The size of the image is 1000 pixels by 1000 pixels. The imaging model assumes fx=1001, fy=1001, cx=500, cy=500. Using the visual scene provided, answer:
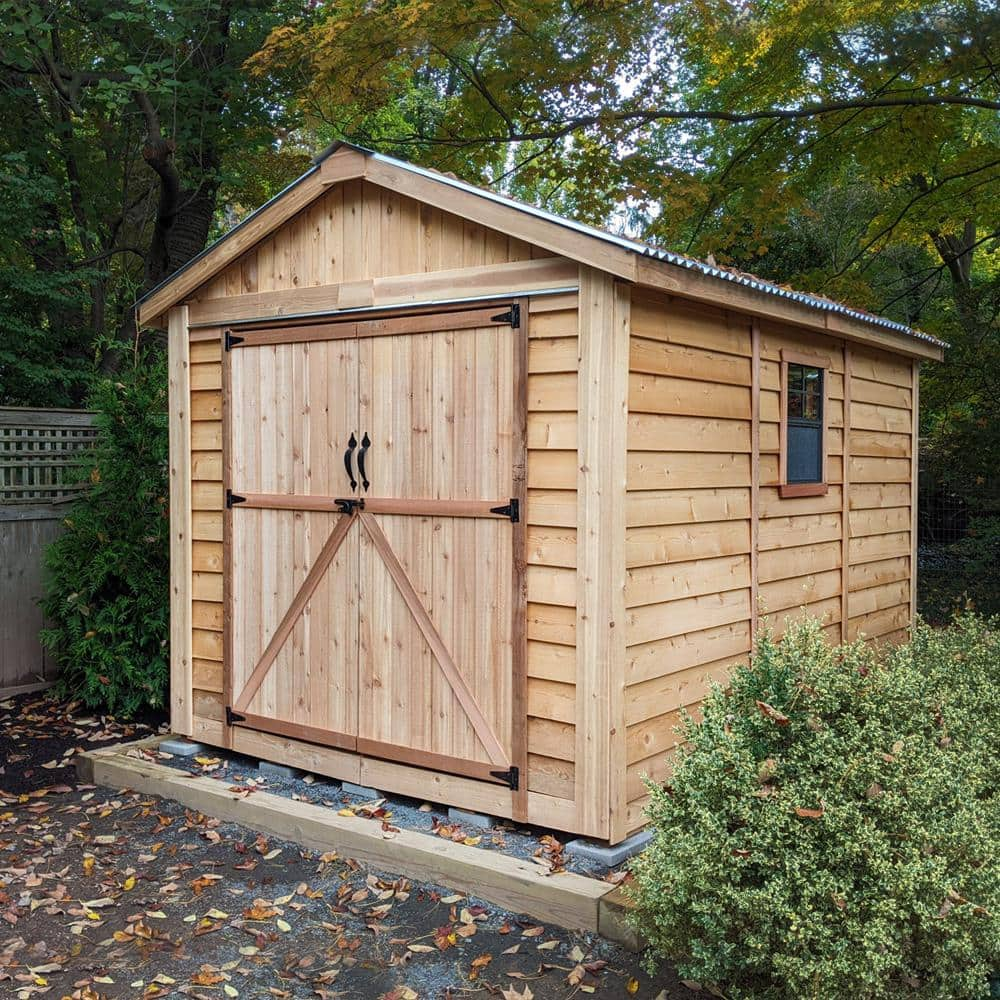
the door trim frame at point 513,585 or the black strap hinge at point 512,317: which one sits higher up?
the black strap hinge at point 512,317

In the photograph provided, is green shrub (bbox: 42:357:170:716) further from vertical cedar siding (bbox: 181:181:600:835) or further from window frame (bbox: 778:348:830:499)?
window frame (bbox: 778:348:830:499)

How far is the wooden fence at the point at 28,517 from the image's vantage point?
7.88 m

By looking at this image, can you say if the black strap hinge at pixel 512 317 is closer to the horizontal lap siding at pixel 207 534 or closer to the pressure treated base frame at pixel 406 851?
the horizontal lap siding at pixel 207 534

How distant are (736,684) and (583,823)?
51.9 inches

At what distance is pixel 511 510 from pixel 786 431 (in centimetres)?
208

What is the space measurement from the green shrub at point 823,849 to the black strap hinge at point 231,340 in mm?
3655

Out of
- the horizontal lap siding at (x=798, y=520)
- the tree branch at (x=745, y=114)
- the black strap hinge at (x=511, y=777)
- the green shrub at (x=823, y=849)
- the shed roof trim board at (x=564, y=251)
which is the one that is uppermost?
the tree branch at (x=745, y=114)

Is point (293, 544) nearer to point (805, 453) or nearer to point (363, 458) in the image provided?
point (363, 458)

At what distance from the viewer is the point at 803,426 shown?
6262 millimetres

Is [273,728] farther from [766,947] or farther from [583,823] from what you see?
[766,947]

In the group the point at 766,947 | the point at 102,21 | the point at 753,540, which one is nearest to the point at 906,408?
the point at 753,540

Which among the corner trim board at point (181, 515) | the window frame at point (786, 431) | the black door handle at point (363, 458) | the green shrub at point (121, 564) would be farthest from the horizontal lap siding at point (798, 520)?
the green shrub at point (121, 564)

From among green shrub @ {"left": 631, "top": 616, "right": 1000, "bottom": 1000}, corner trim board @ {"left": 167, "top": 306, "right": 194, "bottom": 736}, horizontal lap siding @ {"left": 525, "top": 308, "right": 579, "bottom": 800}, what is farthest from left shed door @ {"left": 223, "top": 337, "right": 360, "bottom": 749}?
green shrub @ {"left": 631, "top": 616, "right": 1000, "bottom": 1000}

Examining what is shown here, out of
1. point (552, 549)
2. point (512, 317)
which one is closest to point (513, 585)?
point (552, 549)
